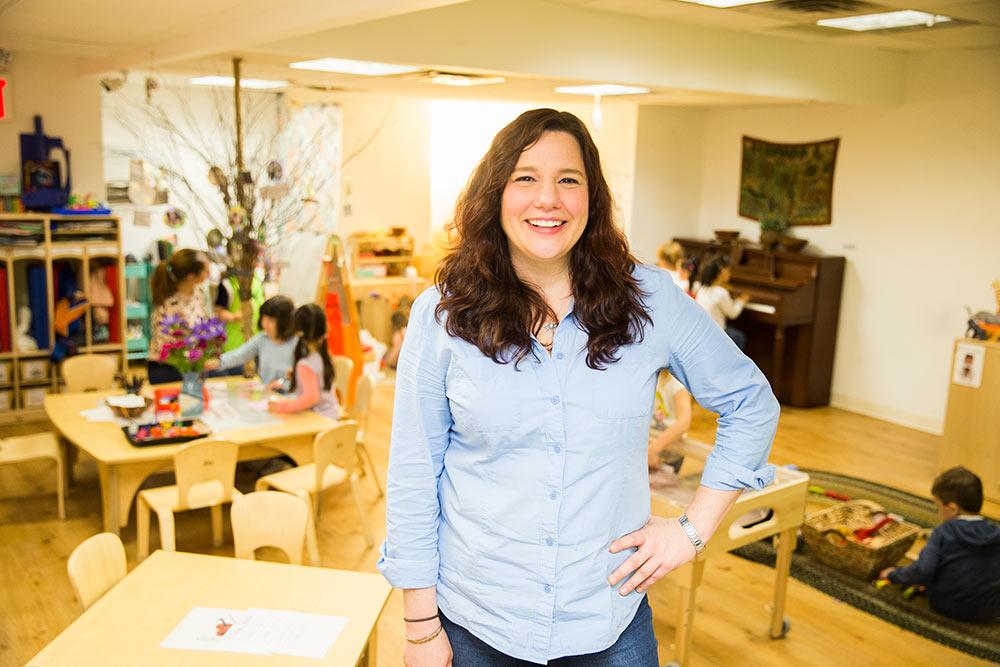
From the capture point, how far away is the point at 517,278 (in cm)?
161

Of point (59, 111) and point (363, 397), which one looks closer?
point (363, 397)

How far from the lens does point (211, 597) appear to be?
2383 mm

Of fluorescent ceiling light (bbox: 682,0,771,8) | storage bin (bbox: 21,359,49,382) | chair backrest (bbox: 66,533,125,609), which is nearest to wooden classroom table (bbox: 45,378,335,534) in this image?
chair backrest (bbox: 66,533,125,609)

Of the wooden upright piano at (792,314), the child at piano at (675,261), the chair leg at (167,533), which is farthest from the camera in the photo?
the wooden upright piano at (792,314)

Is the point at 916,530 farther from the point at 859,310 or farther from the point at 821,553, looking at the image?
the point at 859,310

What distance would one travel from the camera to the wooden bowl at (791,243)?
740 cm

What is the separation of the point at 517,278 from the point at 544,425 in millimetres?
287

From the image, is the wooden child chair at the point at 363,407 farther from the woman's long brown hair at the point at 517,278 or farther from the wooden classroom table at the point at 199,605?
the woman's long brown hair at the point at 517,278

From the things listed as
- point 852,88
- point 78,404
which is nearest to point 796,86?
point 852,88

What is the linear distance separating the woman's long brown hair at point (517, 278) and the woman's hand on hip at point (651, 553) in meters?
0.32

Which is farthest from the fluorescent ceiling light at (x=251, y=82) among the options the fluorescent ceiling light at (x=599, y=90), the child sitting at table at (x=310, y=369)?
the child sitting at table at (x=310, y=369)

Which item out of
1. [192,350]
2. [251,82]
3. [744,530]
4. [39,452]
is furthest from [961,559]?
[251,82]

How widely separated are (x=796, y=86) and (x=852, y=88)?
28.1 inches

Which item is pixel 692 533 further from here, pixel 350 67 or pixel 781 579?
pixel 350 67
